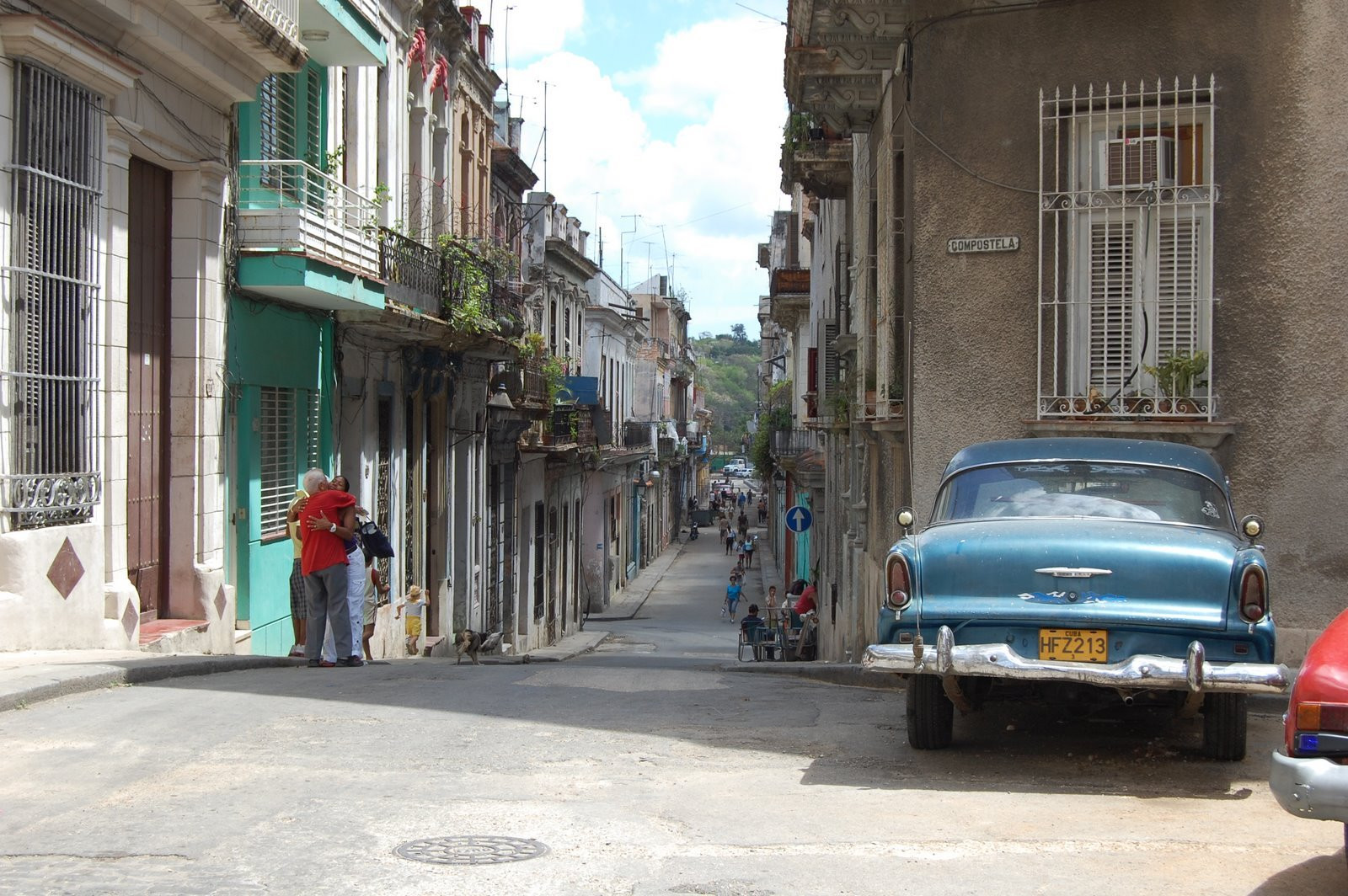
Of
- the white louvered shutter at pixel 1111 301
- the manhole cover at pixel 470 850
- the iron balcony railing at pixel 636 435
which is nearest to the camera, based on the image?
the manhole cover at pixel 470 850

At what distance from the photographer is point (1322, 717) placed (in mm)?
4832

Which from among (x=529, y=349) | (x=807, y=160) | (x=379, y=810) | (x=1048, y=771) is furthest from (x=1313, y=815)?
(x=529, y=349)

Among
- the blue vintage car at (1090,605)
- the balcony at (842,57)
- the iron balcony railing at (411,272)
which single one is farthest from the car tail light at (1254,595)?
the iron balcony railing at (411,272)

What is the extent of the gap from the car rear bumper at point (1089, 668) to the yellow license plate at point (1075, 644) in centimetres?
4

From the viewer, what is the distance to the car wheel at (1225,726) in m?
7.44

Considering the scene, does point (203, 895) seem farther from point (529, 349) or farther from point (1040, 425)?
point (529, 349)

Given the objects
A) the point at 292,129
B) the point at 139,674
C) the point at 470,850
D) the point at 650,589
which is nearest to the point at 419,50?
the point at 292,129

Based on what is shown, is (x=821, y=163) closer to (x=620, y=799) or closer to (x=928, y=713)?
(x=928, y=713)

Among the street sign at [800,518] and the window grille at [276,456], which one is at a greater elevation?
the window grille at [276,456]

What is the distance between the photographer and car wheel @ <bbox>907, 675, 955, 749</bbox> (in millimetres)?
7777

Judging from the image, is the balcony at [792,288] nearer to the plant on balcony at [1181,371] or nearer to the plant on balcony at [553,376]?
the plant on balcony at [553,376]

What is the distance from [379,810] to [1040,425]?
7.44 metres

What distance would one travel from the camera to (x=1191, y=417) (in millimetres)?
11453

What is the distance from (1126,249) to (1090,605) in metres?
5.63
